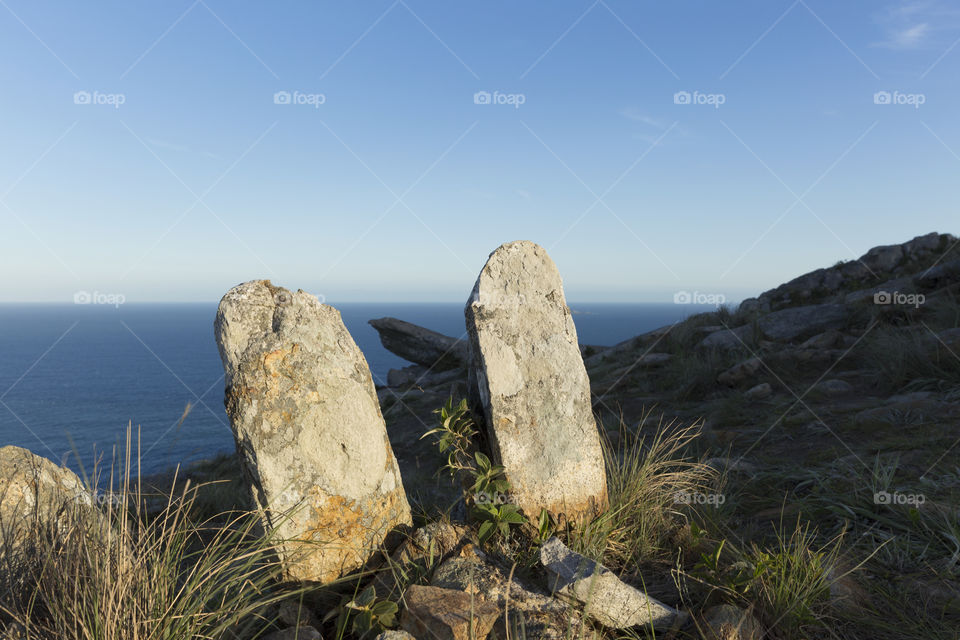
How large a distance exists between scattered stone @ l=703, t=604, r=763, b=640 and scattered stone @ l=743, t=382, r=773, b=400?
5808 millimetres

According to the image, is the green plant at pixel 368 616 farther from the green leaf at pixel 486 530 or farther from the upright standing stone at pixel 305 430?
the green leaf at pixel 486 530

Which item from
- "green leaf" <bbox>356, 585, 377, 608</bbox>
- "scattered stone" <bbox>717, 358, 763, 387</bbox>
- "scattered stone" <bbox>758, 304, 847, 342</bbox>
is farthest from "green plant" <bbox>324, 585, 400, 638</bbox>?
"scattered stone" <bbox>758, 304, 847, 342</bbox>

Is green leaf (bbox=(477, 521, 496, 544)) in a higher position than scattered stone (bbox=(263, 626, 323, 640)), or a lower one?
higher

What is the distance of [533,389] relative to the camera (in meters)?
3.52

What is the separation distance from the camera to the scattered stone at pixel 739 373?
8.67m

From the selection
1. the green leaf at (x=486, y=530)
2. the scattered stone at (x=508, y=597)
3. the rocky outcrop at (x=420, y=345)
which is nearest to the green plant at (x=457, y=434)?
the green leaf at (x=486, y=530)

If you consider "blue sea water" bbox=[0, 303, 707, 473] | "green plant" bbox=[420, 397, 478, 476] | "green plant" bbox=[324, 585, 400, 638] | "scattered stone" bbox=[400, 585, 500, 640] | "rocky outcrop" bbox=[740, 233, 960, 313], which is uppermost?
"rocky outcrop" bbox=[740, 233, 960, 313]

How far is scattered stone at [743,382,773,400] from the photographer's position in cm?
772

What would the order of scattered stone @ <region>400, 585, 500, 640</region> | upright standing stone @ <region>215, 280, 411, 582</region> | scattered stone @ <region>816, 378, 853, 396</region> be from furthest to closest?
scattered stone @ <region>816, 378, 853, 396</region>
upright standing stone @ <region>215, 280, 411, 582</region>
scattered stone @ <region>400, 585, 500, 640</region>

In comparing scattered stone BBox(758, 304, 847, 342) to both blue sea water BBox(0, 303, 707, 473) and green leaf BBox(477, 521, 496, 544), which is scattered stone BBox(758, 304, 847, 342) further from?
green leaf BBox(477, 521, 496, 544)

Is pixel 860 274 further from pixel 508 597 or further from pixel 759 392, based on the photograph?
pixel 508 597

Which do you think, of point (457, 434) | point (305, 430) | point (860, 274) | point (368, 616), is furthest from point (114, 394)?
point (368, 616)

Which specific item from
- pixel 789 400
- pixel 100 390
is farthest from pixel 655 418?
pixel 100 390

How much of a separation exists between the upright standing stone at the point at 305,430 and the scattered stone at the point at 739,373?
22.9 ft
